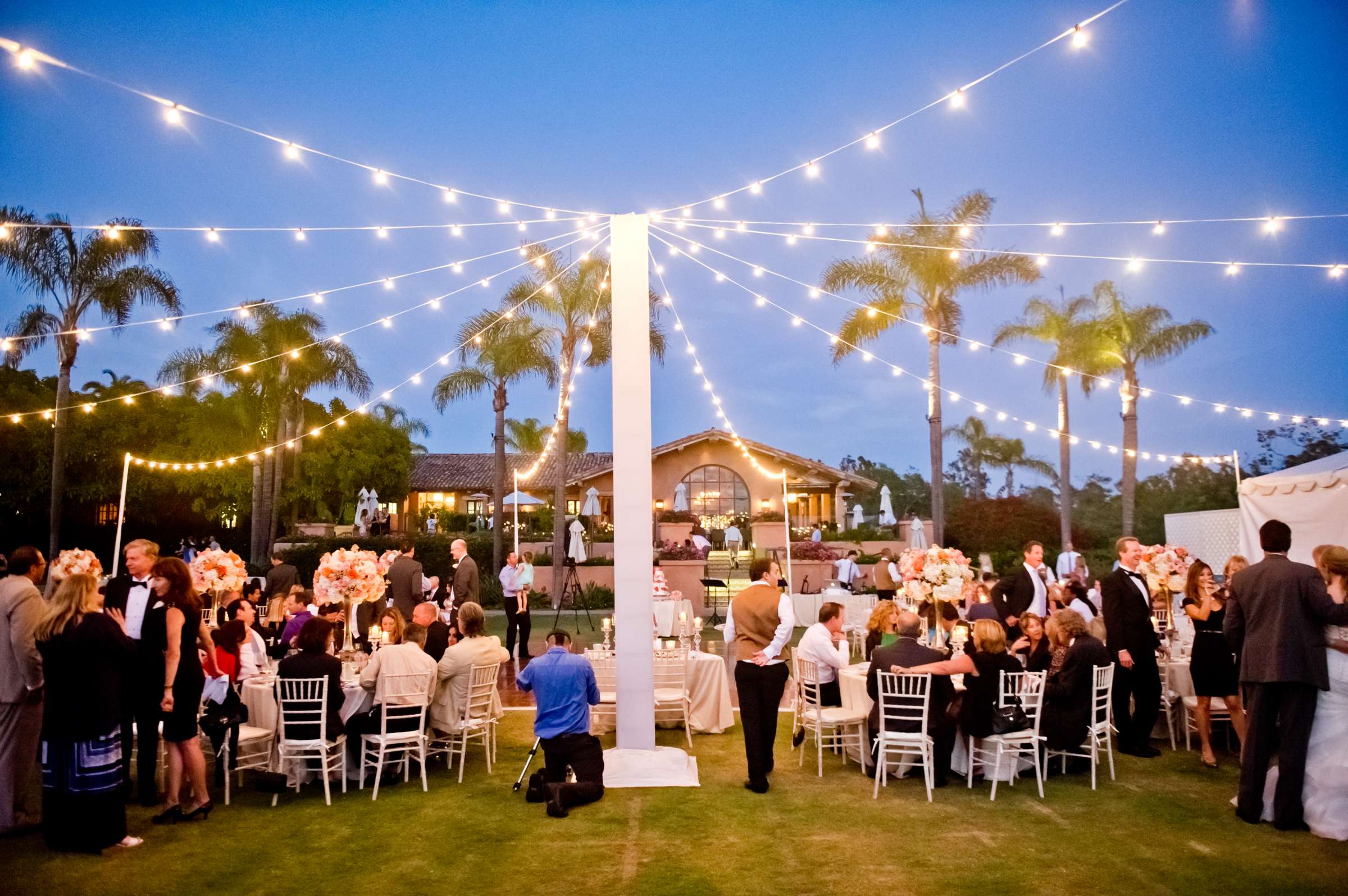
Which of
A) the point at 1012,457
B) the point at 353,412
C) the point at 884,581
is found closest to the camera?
the point at 353,412

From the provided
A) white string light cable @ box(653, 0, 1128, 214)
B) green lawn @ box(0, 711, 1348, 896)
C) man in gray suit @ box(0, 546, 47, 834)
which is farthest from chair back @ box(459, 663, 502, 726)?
white string light cable @ box(653, 0, 1128, 214)

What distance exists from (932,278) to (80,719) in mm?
18417

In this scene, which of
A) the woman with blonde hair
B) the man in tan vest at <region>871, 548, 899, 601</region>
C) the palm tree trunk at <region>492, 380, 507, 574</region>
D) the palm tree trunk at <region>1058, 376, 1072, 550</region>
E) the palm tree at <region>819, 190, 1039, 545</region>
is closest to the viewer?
the woman with blonde hair

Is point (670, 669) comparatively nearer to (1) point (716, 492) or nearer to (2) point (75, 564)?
(2) point (75, 564)

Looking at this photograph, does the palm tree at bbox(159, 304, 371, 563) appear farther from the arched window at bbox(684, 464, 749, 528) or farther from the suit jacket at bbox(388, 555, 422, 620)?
the suit jacket at bbox(388, 555, 422, 620)

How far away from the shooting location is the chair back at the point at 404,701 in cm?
577

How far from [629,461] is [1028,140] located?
19.4m

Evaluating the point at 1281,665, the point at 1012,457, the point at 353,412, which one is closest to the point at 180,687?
the point at 1281,665

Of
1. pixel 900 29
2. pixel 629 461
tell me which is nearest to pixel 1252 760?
pixel 629 461

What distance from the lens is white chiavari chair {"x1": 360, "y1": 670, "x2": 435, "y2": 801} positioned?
5.71 meters

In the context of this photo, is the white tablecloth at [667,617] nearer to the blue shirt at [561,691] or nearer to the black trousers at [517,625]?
the black trousers at [517,625]

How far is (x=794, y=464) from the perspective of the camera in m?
28.1

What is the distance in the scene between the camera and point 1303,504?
401 inches

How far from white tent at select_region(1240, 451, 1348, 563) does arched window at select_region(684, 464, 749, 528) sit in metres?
17.8
